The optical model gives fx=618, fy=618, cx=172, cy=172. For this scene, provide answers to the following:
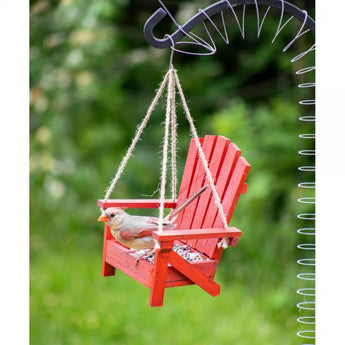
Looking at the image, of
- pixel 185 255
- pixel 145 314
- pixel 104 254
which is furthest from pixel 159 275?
pixel 145 314

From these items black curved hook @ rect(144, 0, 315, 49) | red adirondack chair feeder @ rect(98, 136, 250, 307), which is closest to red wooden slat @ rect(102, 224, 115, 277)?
red adirondack chair feeder @ rect(98, 136, 250, 307)

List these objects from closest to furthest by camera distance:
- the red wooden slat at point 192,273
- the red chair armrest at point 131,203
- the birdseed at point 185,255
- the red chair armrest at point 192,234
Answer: the red chair armrest at point 192,234 → the red wooden slat at point 192,273 → the birdseed at point 185,255 → the red chair armrest at point 131,203

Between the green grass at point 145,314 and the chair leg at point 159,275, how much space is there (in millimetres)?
1967

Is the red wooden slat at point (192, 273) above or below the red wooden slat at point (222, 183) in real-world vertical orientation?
below

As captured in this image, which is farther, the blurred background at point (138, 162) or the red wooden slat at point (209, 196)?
the blurred background at point (138, 162)

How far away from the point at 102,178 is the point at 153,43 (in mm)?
3618

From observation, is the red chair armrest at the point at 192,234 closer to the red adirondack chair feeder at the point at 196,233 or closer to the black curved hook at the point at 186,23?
the red adirondack chair feeder at the point at 196,233

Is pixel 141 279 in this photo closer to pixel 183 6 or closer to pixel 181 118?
pixel 183 6

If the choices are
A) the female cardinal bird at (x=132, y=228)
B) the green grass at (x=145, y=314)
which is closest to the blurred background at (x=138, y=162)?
the green grass at (x=145, y=314)

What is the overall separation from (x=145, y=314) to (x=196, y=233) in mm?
2346

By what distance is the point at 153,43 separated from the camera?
1635 millimetres

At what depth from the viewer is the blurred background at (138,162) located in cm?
366
